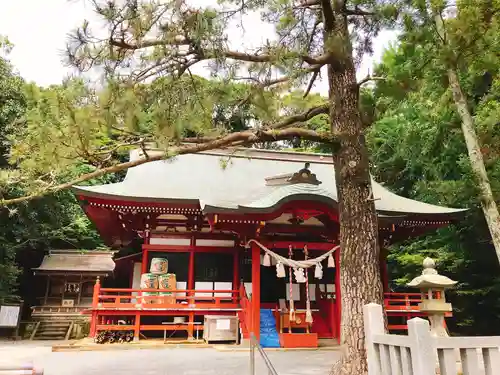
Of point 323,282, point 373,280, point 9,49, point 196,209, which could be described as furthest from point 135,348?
point 9,49

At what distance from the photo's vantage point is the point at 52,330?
15.6 meters

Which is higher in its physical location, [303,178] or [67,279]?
[303,178]

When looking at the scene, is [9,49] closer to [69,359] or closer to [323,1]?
[69,359]

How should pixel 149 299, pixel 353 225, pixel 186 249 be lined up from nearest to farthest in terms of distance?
1. pixel 353 225
2. pixel 149 299
3. pixel 186 249

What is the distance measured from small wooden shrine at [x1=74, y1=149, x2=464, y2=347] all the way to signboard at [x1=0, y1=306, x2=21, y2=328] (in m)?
4.84

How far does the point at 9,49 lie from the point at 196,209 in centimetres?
1146

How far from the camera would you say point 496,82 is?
8.04 m

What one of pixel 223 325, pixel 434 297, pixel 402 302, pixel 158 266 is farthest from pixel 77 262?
pixel 434 297

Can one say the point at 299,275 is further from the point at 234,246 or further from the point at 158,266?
the point at 158,266

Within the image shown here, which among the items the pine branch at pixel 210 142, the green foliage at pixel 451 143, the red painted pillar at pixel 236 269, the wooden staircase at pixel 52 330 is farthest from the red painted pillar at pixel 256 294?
the wooden staircase at pixel 52 330

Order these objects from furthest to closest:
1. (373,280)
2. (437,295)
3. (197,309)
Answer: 1. (197,309)
2. (437,295)
3. (373,280)

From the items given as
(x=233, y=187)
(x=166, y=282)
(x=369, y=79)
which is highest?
(x=233, y=187)

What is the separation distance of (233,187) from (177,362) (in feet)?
18.6

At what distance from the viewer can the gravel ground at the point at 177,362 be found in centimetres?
599
